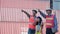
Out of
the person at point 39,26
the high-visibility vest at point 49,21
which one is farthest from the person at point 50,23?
the person at point 39,26

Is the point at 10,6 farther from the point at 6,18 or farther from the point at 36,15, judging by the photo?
the point at 36,15

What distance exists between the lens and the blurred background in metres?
4.30

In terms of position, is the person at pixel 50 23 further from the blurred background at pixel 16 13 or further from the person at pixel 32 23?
the blurred background at pixel 16 13

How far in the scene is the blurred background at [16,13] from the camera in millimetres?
4301

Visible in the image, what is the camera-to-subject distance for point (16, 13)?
4.36m

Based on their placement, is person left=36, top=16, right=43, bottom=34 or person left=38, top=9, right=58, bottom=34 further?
person left=36, top=16, right=43, bottom=34

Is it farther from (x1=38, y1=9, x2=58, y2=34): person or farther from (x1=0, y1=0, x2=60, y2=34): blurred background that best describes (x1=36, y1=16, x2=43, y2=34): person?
(x1=0, y1=0, x2=60, y2=34): blurred background

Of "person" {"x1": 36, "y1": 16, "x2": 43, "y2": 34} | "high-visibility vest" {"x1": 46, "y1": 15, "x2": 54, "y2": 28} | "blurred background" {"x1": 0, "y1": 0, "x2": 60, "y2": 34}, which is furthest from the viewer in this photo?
"blurred background" {"x1": 0, "y1": 0, "x2": 60, "y2": 34}

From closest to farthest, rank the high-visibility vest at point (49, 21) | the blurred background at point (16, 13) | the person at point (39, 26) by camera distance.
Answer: the high-visibility vest at point (49, 21), the person at point (39, 26), the blurred background at point (16, 13)

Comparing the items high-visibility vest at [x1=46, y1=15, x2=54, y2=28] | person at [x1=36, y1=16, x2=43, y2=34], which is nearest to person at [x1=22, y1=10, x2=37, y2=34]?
person at [x1=36, y1=16, x2=43, y2=34]

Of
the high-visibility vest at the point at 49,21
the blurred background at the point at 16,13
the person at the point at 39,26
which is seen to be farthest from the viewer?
the blurred background at the point at 16,13

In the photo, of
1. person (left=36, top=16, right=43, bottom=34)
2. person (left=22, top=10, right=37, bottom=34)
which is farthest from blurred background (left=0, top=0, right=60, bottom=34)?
person (left=36, top=16, right=43, bottom=34)

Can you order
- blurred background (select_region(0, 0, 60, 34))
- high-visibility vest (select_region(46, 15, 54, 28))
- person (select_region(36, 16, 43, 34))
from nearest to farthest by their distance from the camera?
high-visibility vest (select_region(46, 15, 54, 28)), person (select_region(36, 16, 43, 34)), blurred background (select_region(0, 0, 60, 34))

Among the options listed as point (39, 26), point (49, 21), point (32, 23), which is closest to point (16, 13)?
point (32, 23)
